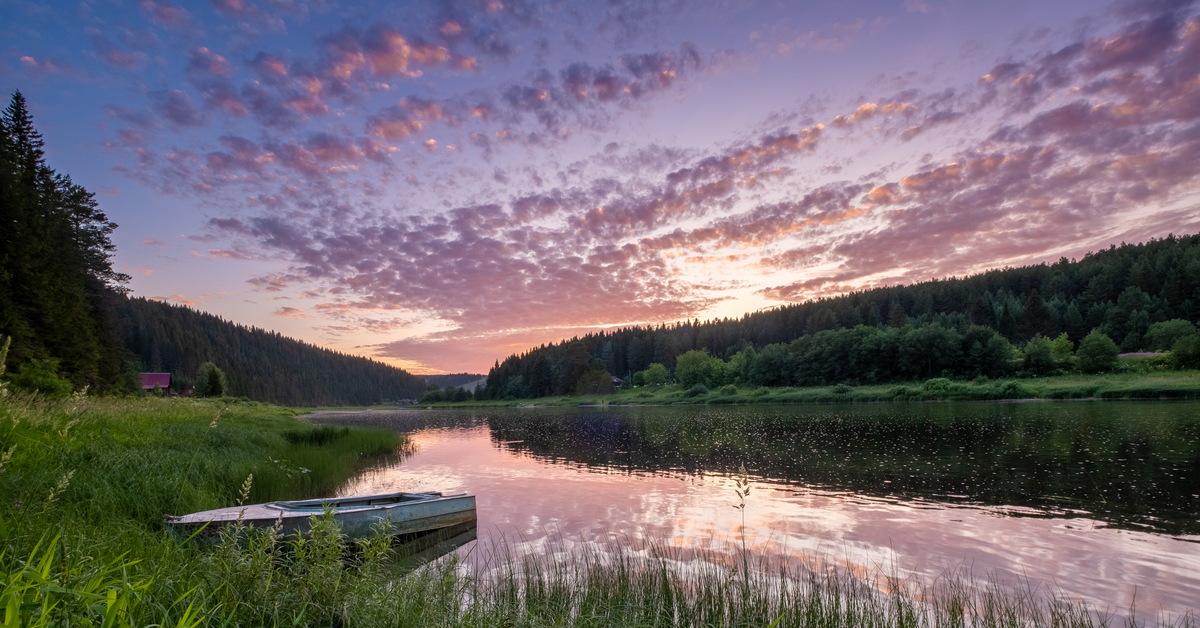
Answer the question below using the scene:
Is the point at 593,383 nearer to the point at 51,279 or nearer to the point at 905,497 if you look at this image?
the point at 51,279

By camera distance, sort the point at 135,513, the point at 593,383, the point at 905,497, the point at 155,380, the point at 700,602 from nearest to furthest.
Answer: the point at 700,602 → the point at 135,513 → the point at 905,497 → the point at 155,380 → the point at 593,383

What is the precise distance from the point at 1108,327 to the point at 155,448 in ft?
484

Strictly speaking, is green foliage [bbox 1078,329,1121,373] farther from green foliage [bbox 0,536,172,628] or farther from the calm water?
green foliage [bbox 0,536,172,628]

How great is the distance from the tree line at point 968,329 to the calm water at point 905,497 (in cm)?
6488

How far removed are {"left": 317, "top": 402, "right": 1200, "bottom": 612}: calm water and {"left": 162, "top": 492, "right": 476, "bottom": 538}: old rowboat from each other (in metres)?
1.41

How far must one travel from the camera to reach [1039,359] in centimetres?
8506

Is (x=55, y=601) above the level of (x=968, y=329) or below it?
below

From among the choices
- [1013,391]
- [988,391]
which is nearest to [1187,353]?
[1013,391]

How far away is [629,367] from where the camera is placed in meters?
194

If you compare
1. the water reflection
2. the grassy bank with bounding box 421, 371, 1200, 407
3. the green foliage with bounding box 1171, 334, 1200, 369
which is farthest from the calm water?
the green foliage with bounding box 1171, 334, 1200, 369

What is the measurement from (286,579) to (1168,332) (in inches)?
4988

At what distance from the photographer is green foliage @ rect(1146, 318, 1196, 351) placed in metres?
87.3

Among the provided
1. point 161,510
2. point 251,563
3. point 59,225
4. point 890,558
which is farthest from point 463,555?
point 59,225

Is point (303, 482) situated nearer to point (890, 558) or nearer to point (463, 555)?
point (463, 555)
